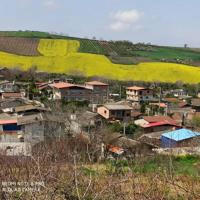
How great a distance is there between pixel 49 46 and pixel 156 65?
937cm

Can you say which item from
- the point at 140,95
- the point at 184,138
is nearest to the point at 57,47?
the point at 140,95

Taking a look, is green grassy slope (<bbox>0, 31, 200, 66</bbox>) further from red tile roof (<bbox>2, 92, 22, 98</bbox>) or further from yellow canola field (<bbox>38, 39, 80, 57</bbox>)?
red tile roof (<bbox>2, 92, 22, 98</bbox>)

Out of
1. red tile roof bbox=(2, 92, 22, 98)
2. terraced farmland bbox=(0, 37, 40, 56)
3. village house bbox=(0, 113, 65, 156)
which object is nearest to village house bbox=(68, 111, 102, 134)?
village house bbox=(0, 113, 65, 156)

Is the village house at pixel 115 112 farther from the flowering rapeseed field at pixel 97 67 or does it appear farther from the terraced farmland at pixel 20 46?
the terraced farmland at pixel 20 46

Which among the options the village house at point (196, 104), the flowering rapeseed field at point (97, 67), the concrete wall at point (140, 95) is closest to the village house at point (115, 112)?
the village house at point (196, 104)

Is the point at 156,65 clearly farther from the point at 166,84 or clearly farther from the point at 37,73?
the point at 37,73

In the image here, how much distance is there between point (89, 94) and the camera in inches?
910

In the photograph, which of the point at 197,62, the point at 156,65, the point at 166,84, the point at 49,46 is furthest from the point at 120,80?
the point at 197,62

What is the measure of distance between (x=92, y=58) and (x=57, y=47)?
4.45 meters

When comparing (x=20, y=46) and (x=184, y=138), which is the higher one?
(x=20, y=46)

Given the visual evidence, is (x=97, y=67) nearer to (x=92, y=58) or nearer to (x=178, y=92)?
(x=92, y=58)

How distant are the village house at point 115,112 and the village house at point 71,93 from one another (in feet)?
13.2

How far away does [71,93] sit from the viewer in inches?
891

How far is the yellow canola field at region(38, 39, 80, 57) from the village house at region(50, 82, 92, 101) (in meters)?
12.2
